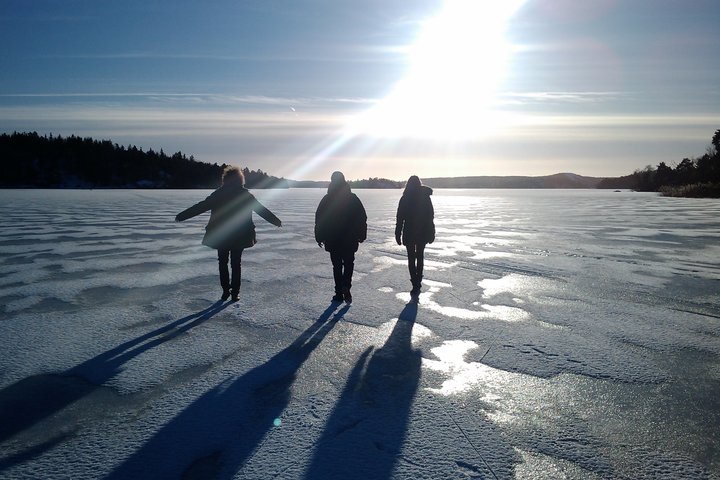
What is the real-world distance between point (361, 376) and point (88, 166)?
153 m

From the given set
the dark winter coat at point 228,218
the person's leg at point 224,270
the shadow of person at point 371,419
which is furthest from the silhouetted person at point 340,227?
the shadow of person at point 371,419

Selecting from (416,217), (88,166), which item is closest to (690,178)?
(416,217)

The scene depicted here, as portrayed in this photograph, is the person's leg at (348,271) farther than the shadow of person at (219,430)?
Yes

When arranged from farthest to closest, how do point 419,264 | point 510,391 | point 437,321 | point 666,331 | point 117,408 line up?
point 419,264 → point 437,321 → point 666,331 → point 510,391 → point 117,408

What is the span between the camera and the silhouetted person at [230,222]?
6.46 metres

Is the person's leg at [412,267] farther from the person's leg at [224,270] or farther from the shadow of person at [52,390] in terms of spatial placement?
the shadow of person at [52,390]

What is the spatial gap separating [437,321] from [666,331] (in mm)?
2594

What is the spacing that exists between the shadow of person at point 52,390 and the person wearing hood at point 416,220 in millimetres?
3920

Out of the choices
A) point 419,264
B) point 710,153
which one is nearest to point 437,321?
point 419,264

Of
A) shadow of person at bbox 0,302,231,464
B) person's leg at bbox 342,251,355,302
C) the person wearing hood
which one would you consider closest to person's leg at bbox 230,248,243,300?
person's leg at bbox 342,251,355,302

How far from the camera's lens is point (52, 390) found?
362 centimetres

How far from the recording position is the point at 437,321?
18.3ft

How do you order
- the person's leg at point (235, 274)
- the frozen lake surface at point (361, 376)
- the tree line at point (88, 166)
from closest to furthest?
1. the frozen lake surface at point (361, 376)
2. the person's leg at point (235, 274)
3. the tree line at point (88, 166)

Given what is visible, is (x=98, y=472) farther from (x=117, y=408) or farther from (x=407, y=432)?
(x=407, y=432)
